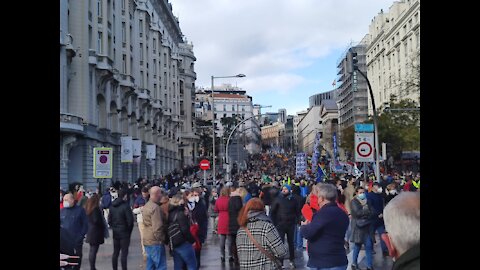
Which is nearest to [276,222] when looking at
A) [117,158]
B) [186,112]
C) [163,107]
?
[117,158]

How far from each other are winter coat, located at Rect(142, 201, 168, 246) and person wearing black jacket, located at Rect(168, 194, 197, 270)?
14cm

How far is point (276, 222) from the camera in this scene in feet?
40.7

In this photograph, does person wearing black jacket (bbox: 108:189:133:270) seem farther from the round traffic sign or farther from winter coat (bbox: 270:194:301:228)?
the round traffic sign

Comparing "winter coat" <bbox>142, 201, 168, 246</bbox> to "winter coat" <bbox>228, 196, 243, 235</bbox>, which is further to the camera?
"winter coat" <bbox>228, 196, 243, 235</bbox>

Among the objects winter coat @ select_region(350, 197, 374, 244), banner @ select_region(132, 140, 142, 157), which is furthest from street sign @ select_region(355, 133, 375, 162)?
banner @ select_region(132, 140, 142, 157)

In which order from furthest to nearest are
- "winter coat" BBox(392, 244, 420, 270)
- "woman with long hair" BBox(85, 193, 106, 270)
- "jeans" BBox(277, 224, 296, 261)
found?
"jeans" BBox(277, 224, 296, 261) → "woman with long hair" BBox(85, 193, 106, 270) → "winter coat" BBox(392, 244, 420, 270)

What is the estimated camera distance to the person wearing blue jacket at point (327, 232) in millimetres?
6586

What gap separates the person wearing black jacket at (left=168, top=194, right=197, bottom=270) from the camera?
9.13 metres

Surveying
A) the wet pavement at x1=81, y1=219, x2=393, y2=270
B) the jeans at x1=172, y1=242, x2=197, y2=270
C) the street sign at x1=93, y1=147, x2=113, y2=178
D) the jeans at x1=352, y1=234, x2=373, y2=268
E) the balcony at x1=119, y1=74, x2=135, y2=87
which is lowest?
the wet pavement at x1=81, y1=219, x2=393, y2=270

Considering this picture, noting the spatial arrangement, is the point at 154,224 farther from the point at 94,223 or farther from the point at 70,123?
the point at 70,123

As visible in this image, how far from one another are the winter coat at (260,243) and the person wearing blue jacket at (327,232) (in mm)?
403

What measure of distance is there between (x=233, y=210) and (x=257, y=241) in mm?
5615

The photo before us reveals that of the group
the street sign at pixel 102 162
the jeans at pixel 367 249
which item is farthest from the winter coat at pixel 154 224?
the street sign at pixel 102 162
